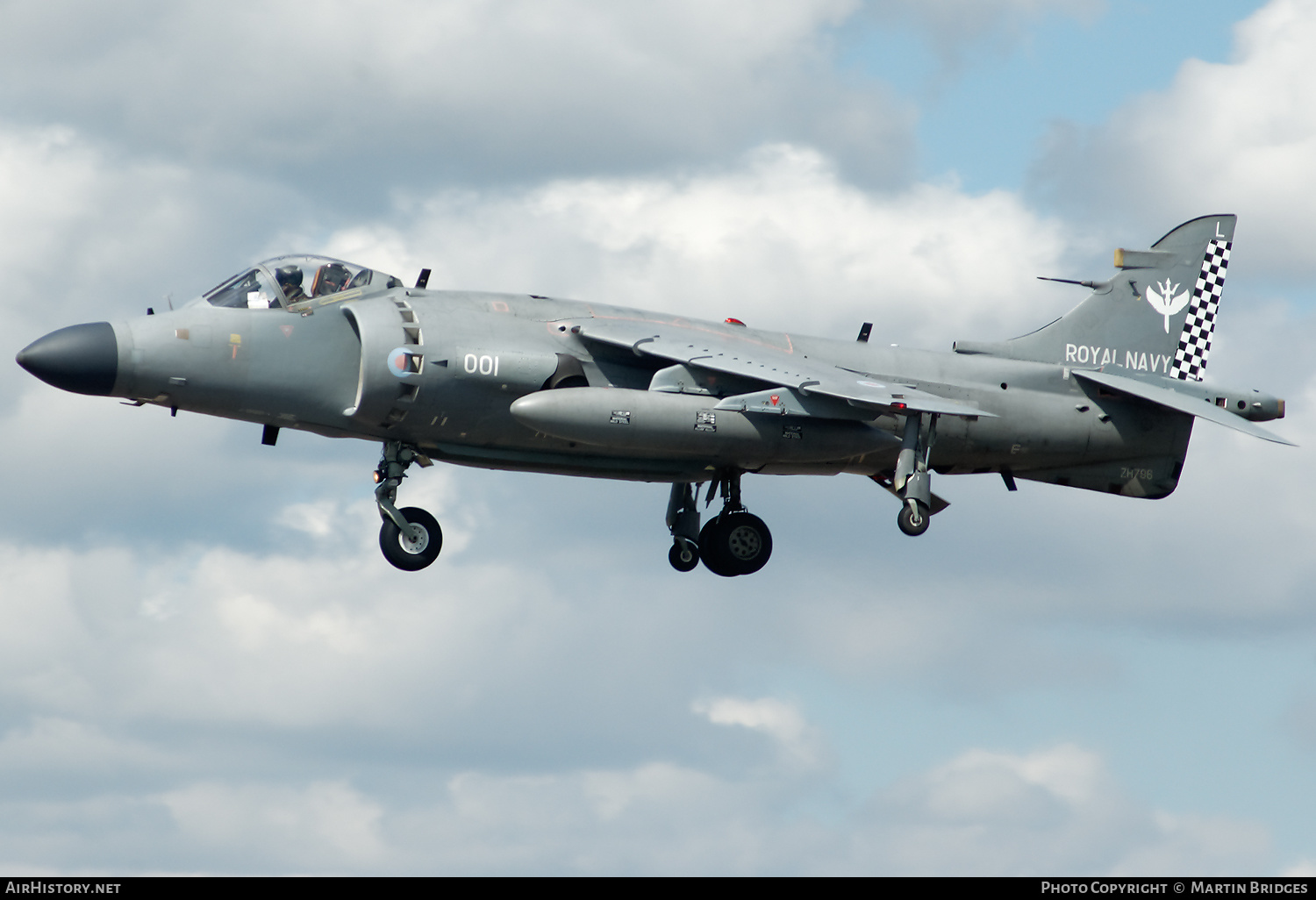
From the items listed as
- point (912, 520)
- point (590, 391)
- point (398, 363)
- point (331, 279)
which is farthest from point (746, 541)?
point (331, 279)

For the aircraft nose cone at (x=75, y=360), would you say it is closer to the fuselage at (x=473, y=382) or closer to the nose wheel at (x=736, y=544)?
the fuselage at (x=473, y=382)

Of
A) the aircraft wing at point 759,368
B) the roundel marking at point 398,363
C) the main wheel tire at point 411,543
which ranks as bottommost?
the main wheel tire at point 411,543

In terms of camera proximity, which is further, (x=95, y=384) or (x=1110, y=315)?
(x=1110, y=315)

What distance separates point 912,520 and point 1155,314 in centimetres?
716

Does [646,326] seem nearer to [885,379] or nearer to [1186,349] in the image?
[885,379]

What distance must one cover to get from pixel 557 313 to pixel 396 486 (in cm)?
332

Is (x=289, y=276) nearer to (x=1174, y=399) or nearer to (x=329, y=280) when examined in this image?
(x=329, y=280)

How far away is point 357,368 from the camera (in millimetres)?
25156

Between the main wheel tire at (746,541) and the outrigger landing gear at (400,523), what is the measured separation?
4660 mm

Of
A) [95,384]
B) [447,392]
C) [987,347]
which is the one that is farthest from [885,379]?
[95,384]

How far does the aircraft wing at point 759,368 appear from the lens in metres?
24.9

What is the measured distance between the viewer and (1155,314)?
30.0 meters

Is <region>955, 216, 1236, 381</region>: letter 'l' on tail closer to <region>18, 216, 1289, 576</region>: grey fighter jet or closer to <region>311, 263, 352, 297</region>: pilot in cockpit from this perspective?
<region>18, 216, 1289, 576</region>: grey fighter jet

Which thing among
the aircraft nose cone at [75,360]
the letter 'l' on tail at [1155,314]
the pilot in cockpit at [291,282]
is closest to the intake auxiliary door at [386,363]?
the pilot in cockpit at [291,282]
